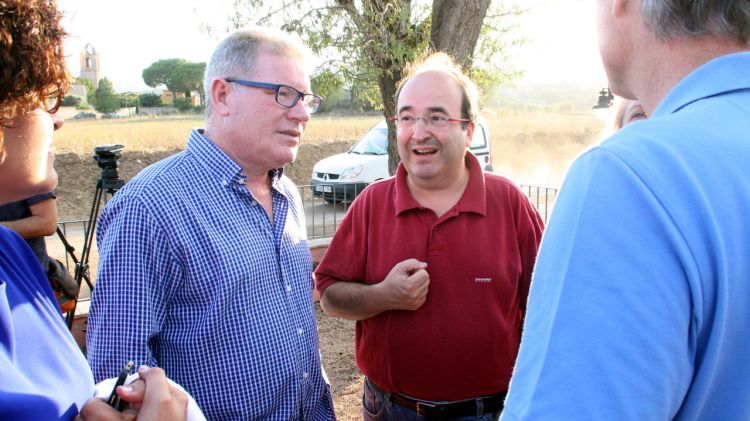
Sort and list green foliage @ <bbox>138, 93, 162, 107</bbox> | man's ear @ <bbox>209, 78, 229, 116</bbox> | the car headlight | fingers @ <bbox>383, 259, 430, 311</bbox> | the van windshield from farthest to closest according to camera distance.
Answer: green foliage @ <bbox>138, 93, 162, 107</bbox> < the van windshield < the car headlight < fingers @ <bbox>383, 259, 430, 311</bbox> < man's ear @ <bbox>209, 78, 229, 116</bbox>

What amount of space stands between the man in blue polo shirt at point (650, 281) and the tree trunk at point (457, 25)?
5477mm

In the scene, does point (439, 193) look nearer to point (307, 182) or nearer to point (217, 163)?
point (217, 163)

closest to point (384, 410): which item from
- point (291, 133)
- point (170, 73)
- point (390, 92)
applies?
point (291, 133)

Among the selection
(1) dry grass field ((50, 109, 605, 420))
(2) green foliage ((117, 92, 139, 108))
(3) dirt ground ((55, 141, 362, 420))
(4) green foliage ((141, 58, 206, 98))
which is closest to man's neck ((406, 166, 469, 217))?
(1) dry grass field ((50, 109, 605, 420))

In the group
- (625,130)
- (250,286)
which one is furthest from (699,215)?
(250,286)

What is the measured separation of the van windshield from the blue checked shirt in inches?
433

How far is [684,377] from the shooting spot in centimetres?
83

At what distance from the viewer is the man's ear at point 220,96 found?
223cm

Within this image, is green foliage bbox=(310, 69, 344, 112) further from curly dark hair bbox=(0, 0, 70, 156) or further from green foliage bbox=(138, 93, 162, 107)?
green foliage bbox=(138, 93, 162, 107)

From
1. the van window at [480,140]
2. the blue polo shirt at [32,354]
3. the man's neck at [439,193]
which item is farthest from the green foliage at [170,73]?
the blue polo shirt at [32,354]

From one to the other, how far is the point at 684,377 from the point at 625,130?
1.28 feet

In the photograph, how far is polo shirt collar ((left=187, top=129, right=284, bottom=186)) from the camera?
6.96 ft

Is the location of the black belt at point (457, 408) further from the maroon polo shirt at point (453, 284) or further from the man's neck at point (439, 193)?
the man's neck at point (439, 193)

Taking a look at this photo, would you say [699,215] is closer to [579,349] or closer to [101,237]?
[579,349]
